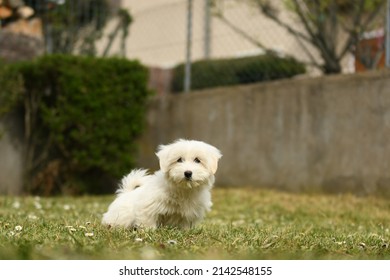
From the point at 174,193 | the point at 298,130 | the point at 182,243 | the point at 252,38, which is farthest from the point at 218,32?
the point at 182,243

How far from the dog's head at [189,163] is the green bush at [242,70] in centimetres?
567

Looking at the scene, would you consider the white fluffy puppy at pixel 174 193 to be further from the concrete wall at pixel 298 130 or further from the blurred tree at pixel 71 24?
the blurred tree at pixel 71 24

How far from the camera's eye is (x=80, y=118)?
418 inches

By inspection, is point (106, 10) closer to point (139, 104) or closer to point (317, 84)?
point (139, 104)

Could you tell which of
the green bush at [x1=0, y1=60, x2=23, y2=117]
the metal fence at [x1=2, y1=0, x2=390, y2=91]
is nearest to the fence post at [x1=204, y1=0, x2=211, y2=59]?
the metal fence at [x1=2, y1=0, x2=390, y2=91]

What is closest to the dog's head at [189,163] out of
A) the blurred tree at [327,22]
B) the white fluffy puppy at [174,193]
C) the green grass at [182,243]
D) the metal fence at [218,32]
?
the white fluffy puppy at [174,193]

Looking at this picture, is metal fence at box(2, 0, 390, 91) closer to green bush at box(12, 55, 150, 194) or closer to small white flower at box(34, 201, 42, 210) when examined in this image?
green bush at box(12, 55, 150, 194)

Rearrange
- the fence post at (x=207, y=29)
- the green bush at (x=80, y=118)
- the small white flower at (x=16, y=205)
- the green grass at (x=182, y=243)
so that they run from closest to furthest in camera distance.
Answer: the green grass at (x=182, y=243) → the small white flower at (x=16, y=205) → the green bush at (x=80, y=118) → the fence post at (x=207, y=29)

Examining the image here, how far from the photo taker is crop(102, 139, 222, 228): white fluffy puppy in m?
4.89

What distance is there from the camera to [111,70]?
1086 centimetres

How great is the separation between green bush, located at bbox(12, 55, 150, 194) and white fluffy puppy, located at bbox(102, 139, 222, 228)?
552 cm

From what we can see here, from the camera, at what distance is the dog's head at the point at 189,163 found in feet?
15.9

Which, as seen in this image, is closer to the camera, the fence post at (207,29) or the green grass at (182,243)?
the green grass at (182,243)

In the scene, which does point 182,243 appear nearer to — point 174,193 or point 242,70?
point 174,193
